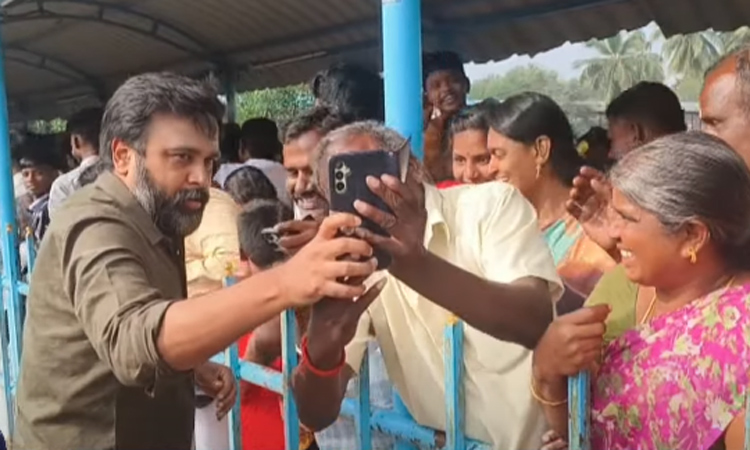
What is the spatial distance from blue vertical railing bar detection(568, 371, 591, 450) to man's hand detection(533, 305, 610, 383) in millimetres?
24

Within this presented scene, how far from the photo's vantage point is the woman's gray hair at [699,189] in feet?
4.75

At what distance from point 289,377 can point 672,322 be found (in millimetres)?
776

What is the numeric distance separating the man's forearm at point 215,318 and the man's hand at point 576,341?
46 centimetres

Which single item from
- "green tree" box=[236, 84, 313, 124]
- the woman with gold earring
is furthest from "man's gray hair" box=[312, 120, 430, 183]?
"green tree" box=[236, 84, 313, 124]

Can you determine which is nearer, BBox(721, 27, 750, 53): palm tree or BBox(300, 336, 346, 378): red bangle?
BBox(300, 336, 346, 378): red bangle

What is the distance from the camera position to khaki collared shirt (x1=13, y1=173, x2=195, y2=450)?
137 centimetres

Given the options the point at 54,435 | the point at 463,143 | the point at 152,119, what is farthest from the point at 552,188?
the point at 54,435

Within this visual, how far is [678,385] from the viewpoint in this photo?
1363 mm

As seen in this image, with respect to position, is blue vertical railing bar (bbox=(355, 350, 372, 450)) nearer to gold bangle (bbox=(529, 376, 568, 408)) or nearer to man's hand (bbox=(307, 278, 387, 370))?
man's hand (bbox=(307, 278, 387, 370))

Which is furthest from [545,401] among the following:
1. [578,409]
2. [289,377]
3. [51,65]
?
[51,65]

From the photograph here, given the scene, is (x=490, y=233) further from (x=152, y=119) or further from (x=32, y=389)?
(x=32, y=389)

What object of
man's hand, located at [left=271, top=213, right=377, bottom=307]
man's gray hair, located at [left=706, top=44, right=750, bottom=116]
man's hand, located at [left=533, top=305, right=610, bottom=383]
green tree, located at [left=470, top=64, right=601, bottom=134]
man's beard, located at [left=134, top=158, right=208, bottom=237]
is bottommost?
man's hand, located at [left=533, top=305, right=610, bottom=383]

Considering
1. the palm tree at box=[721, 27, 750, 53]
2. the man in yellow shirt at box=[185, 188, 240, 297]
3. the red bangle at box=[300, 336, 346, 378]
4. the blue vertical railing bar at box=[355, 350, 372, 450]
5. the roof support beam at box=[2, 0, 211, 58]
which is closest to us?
the red bangle at box=[300, 336, 346, 378]

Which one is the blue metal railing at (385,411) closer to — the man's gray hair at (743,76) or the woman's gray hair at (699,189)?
the woman's gray hair at (699,189)
